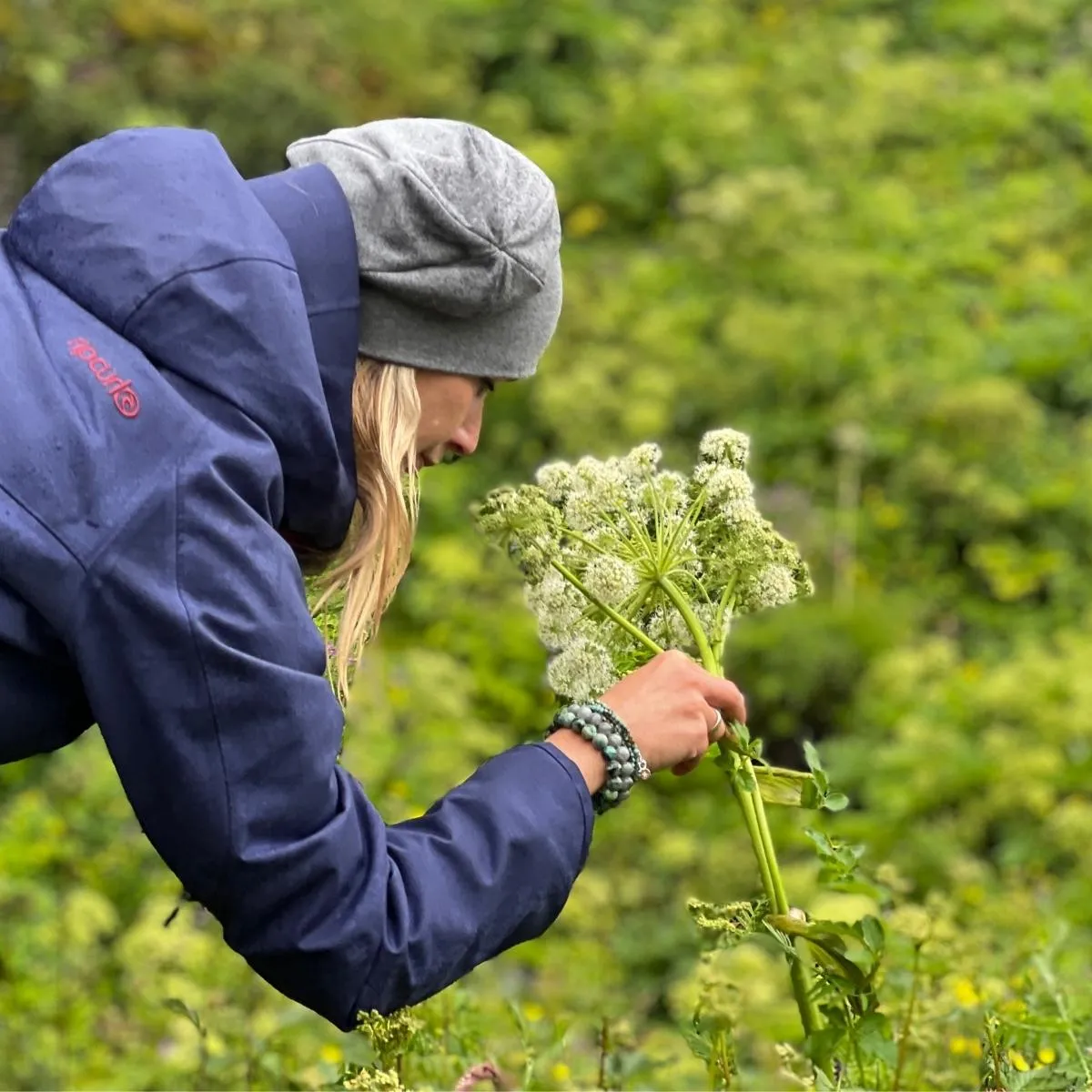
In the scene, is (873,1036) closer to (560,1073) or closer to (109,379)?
(560,1073)

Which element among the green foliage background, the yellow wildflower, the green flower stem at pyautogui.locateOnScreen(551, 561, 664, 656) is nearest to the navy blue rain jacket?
the green flower stem at pyautogui.locateOnScreen(551, 561, 664, 656)

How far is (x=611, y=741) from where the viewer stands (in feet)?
5.45

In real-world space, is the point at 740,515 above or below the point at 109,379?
below

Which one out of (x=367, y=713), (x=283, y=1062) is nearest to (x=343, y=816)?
(x=283, y=1062)

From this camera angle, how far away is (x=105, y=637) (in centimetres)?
142

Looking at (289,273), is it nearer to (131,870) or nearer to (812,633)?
(131,870)

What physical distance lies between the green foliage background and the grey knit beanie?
0.87 meters

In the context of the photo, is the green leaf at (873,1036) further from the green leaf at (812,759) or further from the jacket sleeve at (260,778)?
the jacket sleeve at (260,778)

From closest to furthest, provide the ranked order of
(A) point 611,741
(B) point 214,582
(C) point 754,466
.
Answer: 1. (B) point 214,582
2. (A) point 611,741
3. (C) point 754,466

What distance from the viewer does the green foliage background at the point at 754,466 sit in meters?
3.79

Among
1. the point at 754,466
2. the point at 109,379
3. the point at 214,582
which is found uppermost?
the point at 109,379

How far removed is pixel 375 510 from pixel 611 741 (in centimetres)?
37

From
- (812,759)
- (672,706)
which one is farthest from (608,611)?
(812,759)

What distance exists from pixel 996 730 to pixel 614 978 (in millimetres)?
1537
